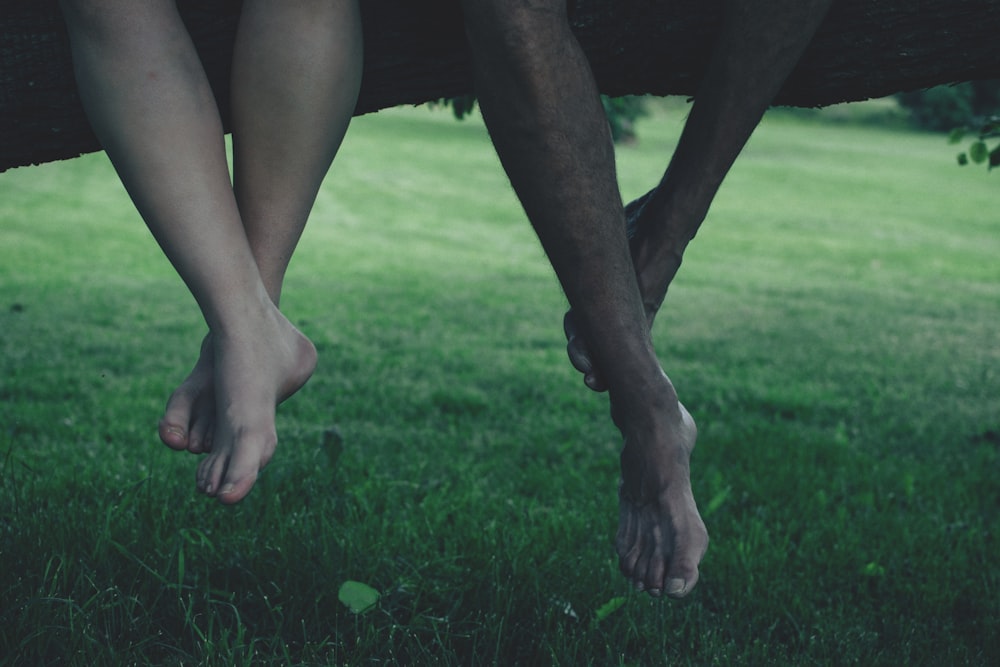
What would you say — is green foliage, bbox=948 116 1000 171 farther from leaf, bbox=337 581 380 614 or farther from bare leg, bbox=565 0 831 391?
leaf, bbox=337 581 380 614

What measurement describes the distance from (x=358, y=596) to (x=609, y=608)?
46 cm

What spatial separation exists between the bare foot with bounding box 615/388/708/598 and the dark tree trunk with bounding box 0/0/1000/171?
64 centimetres

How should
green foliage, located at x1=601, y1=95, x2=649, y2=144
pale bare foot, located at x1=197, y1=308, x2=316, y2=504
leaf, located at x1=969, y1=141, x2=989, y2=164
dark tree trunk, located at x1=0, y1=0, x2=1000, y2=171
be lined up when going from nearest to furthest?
pale bare foot, located at x1=197, y1=308, x2=316, y2=504, dark tree trunk, located at x1=0, y1=0, x2=1000, y2=171, leaf, located at x1=969, y1=141, x2=989, y2=164, green foliage, located at x1=601, y1=95, x2=649, y2=144

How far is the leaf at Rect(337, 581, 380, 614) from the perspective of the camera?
1.64 m

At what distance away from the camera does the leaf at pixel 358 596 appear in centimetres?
164

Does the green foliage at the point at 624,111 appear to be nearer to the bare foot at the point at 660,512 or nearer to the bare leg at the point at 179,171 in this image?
the bare foot at the point at 660,512

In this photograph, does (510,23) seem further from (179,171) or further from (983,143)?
(983,143)

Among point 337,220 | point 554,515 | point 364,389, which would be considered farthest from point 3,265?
point 554,515

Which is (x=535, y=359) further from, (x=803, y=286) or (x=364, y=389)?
(x=803, y=286)

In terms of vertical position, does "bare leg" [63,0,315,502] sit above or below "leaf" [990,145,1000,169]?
below

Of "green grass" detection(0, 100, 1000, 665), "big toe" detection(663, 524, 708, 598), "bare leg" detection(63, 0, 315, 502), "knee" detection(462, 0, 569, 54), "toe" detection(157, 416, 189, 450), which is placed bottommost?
"green grass" detection(0, 100, 1000, 665)

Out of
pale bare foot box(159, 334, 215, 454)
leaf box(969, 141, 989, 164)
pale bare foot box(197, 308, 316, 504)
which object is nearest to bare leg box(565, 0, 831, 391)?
pale bare foot box(197, 308, 316, 504)

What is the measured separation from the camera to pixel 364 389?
383 centimetres

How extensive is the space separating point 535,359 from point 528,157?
3.23 meters
